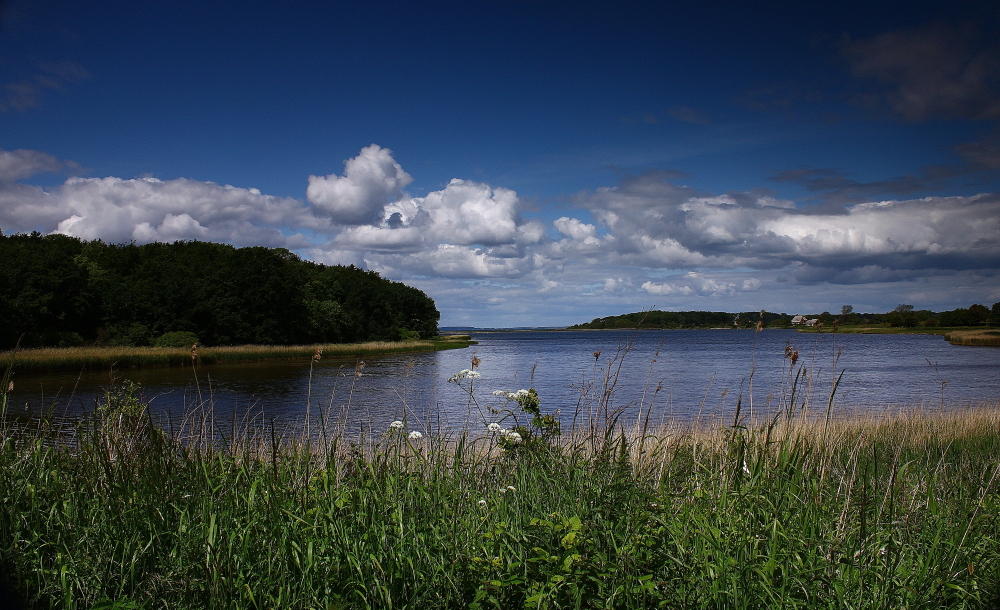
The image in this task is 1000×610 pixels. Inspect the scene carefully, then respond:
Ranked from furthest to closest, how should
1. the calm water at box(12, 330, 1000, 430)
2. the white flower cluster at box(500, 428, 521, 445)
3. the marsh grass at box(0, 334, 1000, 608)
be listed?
the calm water at box(12, 330, 1000, 430) < the white flower cluster at box(500, 428, 521, 445) < the marsh grass at box(0, 334, 1000, 608)

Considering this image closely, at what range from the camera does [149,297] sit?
52.9 metres

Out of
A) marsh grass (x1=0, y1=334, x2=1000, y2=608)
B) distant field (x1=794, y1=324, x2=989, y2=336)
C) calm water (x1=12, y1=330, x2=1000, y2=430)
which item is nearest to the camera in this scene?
marsh grass (x1=0, y1=334, x2=1000, y2=608)

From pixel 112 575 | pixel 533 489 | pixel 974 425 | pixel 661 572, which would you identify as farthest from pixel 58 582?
pixel 974 425

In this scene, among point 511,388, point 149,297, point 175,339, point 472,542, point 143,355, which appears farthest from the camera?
point 149,297

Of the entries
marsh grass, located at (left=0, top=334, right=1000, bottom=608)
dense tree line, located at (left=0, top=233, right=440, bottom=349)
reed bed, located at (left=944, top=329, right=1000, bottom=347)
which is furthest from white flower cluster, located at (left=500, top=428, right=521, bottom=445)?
reed bed, located at (left=944, top=329, right=1000, bottom=347)

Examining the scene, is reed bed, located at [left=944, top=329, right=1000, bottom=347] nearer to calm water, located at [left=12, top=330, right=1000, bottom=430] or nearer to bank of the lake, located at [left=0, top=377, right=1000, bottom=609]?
calm water, located at [left=12, top=330, right=1000, bottom=430]

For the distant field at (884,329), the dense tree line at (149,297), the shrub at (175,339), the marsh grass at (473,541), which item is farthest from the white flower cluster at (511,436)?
the shrub at (175,339)

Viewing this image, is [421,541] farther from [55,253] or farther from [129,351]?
[55,253]

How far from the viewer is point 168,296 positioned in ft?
173

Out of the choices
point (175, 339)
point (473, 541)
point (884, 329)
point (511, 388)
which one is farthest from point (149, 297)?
point (884, 329)

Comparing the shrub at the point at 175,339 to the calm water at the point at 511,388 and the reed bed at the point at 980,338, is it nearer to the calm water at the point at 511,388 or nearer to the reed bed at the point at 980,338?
the calm water at the point at 511,388

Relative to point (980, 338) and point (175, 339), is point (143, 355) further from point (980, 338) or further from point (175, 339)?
point (980, 338)

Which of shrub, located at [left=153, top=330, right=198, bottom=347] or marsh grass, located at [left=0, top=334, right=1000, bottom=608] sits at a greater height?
marsh grass, located at [left=0, top=334, right=1000, bottom=608]

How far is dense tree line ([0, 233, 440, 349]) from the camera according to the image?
4734 cm
